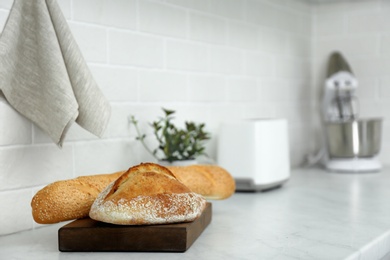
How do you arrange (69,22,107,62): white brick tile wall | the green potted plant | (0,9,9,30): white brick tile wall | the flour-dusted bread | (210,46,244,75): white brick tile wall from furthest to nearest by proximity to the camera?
(210,46,244,75): white brick tile wall, the green potted plant, (69,22,107,62): white brick tile wall, (0,9,9,30): white brick tile wall, the flour-dusted bread

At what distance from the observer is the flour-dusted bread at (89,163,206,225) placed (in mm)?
836

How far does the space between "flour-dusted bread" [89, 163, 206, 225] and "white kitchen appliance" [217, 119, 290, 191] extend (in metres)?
0.53

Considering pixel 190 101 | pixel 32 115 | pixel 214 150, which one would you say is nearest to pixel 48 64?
pixel 32 115

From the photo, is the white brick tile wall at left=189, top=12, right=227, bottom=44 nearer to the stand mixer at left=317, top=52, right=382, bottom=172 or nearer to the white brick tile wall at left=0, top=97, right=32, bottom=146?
the stand mixer at left=317, top=52, right=382, bottom=172

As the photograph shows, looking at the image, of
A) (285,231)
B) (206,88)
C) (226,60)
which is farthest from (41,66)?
(226,60)

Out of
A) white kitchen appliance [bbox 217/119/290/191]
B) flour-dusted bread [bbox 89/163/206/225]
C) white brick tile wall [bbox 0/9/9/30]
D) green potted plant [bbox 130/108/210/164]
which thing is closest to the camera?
flour-dusted bread [bbox 89/163/206/225]

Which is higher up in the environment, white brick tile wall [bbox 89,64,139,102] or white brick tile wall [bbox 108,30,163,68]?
white brick tile wall [bbox 108,30,163,68]

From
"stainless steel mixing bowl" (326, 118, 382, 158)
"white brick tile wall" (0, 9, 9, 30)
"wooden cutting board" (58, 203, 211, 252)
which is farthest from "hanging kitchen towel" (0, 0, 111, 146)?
"stainless steel mixing bowl" (326, 118, 382, 158)

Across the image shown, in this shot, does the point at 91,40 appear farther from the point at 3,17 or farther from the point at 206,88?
the point at 206,88

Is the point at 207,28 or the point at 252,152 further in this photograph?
the point at 207,28

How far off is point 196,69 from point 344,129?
0.54 meters

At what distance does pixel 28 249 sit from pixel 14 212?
15 cm

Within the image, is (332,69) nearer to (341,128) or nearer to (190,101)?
(341,128)

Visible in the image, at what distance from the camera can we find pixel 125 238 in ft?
2.77
